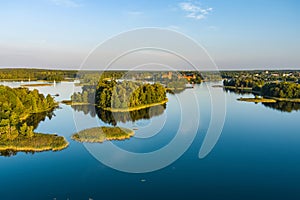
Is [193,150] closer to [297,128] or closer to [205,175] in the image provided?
[205,175]

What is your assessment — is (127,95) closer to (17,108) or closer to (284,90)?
(17,108)

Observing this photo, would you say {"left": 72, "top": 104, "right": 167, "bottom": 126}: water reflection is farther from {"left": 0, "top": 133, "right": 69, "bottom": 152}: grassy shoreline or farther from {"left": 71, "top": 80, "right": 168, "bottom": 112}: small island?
{"left": 0, "top": 133, "right": 69, "bottom": 152}: grassy shoreline

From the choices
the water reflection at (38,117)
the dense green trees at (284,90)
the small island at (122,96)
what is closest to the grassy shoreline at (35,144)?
the water reflection at (38,117)

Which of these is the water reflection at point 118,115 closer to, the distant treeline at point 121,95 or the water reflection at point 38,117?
the distant treeline at point 121,95

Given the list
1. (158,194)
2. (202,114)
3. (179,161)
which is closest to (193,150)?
(179,161)

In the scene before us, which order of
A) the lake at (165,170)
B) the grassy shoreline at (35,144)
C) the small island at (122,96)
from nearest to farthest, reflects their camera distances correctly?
1. the lake at (165,170)
2. the grassy shoreline at (35,144)
3. the small island at (122,96)
